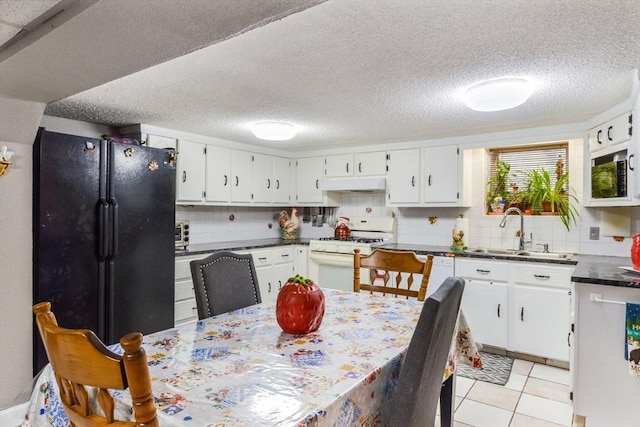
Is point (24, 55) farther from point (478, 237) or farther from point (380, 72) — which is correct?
point (478, 237)

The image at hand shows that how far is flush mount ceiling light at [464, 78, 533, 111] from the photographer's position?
2.24m

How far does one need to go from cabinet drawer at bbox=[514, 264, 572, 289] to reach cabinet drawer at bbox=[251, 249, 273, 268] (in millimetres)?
2507

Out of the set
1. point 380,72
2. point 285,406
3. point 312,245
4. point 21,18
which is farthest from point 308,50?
point 312,245

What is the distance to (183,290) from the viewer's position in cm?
348

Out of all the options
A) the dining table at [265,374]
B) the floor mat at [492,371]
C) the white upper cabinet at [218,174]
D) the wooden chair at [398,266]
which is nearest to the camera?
the dining table at [265,374]

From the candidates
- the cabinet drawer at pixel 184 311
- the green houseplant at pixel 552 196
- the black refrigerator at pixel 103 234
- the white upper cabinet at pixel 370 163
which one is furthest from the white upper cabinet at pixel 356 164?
the cabinet drawer at pixel 184 311

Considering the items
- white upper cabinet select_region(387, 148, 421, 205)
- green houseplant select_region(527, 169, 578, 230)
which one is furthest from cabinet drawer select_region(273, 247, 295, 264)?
green houseplant select_region(527, 169, 578, 230)

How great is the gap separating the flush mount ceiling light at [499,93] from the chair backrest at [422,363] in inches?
61.8

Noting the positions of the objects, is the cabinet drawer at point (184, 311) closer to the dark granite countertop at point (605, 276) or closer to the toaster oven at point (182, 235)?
the toaster oven at point (182, 235)

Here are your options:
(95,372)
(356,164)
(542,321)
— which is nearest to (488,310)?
(542,321)

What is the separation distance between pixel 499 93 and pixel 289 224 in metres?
3.30

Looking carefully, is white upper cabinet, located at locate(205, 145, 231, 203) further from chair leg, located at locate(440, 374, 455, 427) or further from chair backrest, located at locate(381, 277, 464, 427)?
chair backrest, located at locate(381, 277, 464, 427)

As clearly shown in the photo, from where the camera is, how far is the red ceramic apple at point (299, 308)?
4.88ft

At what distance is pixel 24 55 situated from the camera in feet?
4.85
